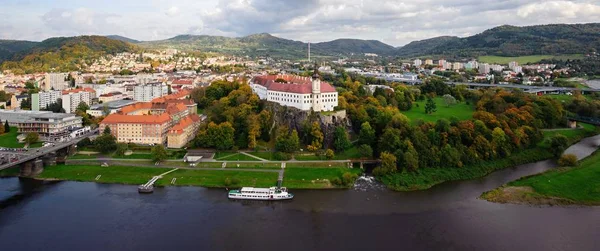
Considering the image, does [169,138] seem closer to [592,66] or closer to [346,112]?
[346,112]

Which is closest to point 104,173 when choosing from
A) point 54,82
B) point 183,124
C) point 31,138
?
point 183,124

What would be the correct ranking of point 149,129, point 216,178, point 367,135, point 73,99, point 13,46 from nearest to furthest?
point 216,178 → point 367,135 → point 149,129 → point 73,99 → point 13,46

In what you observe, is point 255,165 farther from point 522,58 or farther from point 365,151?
point 522,58

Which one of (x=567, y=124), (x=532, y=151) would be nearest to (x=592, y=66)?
(x=567, y=124)

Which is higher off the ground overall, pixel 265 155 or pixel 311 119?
pixel 311 119

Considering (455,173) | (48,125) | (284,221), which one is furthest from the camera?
(48,125)
